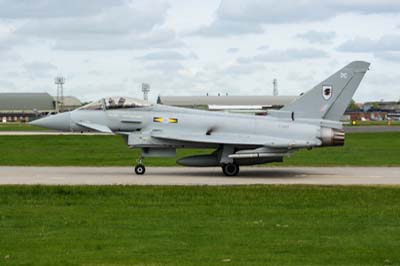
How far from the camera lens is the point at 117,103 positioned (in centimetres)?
2503

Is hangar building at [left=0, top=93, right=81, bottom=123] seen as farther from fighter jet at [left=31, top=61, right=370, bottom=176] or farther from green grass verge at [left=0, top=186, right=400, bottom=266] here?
green grass verge at [left=0, top=186, right=400, bottom=266]

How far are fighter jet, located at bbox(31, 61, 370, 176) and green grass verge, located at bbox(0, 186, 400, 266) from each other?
5118 mm

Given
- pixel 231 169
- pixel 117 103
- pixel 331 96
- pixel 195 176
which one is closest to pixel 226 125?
pixel 231 169

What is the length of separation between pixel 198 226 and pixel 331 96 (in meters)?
12.7

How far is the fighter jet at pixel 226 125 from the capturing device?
78.9ft

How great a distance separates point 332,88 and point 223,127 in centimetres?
372

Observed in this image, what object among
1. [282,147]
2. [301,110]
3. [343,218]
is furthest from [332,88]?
[343,218]

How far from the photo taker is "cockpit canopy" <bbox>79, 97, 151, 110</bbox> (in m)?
25.0

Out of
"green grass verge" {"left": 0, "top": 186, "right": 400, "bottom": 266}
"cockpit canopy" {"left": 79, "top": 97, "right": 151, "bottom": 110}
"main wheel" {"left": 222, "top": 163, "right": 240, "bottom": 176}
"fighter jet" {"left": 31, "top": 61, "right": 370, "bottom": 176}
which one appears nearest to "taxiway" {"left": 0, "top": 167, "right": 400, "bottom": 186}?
"main wheel" {"left": 222, "top": 163, "right": 240, "bottom": 176}

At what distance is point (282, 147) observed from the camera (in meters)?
23.7

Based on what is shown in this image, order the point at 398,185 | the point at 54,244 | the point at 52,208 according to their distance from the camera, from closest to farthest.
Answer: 1. the point at 54,244
2. the point at 52,208
3. the point at 398,185

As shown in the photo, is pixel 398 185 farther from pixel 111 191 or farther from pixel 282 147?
pixel 111 191

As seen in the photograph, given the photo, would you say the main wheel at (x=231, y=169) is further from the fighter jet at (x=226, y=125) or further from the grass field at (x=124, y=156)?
the grass field at (x=124, y=156)

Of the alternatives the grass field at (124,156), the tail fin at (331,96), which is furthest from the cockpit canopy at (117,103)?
the tail fin at (331,96)
